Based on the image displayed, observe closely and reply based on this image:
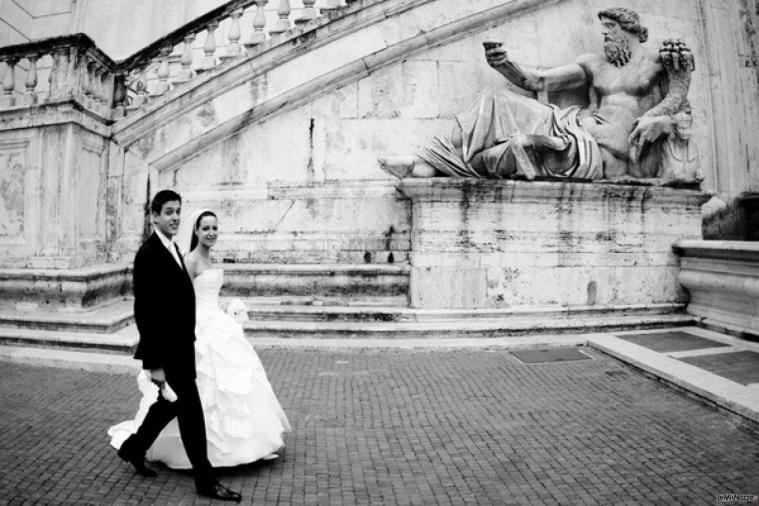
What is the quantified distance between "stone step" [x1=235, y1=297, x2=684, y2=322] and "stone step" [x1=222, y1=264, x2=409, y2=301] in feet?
0.73

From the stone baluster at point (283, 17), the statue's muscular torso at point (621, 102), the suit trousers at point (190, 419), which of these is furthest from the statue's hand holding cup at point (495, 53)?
the suit trousers at point (190, 419)

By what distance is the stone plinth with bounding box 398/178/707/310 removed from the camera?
6.34 meters

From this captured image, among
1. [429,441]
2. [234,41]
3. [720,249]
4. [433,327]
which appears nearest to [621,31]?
[720,249]

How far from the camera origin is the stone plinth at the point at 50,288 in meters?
6.04

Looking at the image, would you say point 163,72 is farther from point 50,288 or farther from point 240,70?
point 50,288

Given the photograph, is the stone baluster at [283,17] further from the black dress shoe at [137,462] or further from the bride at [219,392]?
the black dress shoe at [137,462]

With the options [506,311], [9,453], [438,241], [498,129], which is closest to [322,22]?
[498,129]

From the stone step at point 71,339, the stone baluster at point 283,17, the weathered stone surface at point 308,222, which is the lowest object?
the stone step at point 71,339

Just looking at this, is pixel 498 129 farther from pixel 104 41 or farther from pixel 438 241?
pixel 104 41

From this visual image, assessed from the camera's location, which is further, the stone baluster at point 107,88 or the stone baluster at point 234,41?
the stone baluster at point 234,41

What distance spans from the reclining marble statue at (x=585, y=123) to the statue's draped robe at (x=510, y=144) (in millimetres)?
13

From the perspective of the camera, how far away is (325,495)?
2684mm

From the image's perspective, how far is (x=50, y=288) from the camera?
6.08 metres

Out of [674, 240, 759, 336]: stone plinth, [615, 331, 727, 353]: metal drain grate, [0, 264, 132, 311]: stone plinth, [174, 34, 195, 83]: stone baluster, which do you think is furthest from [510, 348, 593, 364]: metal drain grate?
[174, 34, 195, 83]: stone baluster
